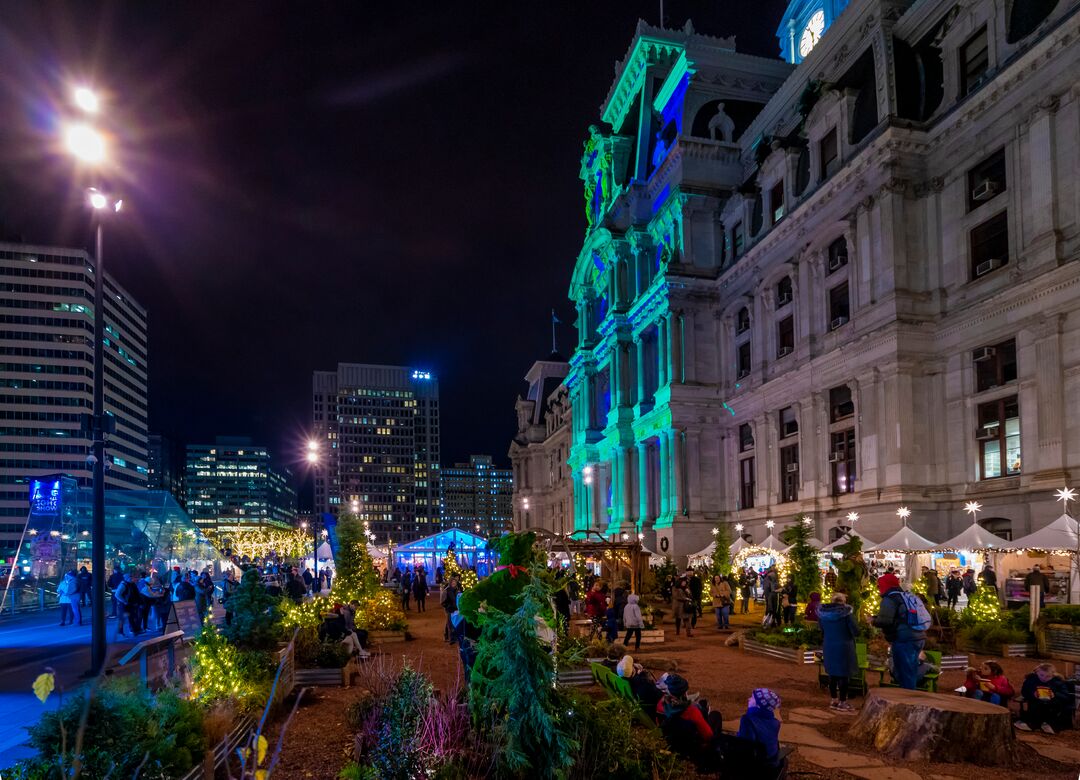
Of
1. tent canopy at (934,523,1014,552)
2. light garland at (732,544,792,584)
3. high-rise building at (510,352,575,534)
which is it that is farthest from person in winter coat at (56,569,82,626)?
high-rise building at (510,352,575,534)

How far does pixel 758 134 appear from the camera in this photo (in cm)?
4725

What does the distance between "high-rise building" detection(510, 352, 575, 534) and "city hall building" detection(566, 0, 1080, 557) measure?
88.9 ft

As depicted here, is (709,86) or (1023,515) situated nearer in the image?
(1023,515)

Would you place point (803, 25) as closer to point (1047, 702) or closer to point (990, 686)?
point (990, 686)

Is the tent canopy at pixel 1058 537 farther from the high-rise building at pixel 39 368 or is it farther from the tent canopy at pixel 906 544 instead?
the high-rise building at pixel 39 368

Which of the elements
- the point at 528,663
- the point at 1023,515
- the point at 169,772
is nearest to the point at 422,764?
the point at 528,663

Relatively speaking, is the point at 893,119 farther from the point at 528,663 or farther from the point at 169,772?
the point at 169,772

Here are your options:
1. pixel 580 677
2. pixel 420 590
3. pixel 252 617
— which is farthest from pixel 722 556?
pixel 252 617

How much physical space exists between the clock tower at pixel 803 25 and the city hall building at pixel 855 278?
381 mm

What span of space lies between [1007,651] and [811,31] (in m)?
52.7

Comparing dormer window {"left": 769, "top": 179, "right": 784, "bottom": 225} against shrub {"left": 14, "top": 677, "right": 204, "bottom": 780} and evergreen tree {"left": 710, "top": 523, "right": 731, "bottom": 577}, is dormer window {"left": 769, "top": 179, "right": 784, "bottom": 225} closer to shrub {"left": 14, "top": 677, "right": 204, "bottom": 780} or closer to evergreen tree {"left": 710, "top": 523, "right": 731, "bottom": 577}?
evergreen tree {"left": 710, "top": 523, "right": 731, "bottom": 577}

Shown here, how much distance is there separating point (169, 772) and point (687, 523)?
40.7m

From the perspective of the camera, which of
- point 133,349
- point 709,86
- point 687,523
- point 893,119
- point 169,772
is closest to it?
point 169,772

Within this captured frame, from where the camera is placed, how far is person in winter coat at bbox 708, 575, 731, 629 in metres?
26.1
